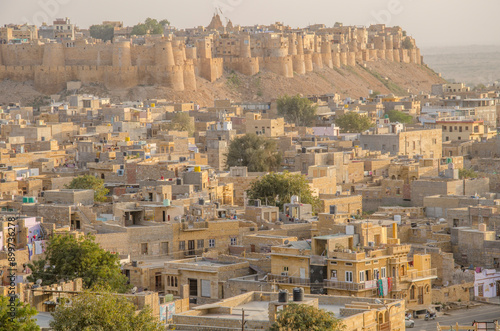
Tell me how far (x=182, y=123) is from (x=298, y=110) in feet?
41.6

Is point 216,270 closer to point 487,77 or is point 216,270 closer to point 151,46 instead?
point 151,46

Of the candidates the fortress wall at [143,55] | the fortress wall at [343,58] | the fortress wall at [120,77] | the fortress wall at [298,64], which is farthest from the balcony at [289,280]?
the fortress wall at [343,58]

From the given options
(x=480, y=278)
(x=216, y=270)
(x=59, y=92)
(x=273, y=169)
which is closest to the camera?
(x=216, y=270)

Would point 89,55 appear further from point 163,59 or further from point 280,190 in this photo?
point 280,190

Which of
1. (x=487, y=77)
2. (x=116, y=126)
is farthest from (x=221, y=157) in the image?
(x=487, y=77)

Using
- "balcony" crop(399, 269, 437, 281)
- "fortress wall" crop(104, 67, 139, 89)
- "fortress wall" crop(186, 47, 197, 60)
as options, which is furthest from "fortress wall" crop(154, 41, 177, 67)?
"balcony" crop(399, 269, 437, 281)

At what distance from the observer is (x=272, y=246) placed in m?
23.6

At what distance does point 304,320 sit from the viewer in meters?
16.6

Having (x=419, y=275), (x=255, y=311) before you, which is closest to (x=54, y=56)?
(x=419, y=275)

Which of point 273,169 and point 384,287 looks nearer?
point 384,287

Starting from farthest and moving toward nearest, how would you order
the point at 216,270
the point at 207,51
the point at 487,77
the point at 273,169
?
1. the point at 487,77
2. the point at 207,51
3. the point at 273,169
4. the point at 216,270

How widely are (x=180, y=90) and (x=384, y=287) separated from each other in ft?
203

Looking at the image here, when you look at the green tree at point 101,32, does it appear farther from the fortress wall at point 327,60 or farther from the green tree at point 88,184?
the green tree at point 88,184

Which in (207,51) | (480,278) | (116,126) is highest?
(207,51)
